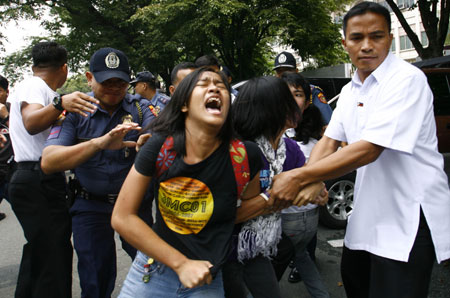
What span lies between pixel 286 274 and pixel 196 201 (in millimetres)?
2345

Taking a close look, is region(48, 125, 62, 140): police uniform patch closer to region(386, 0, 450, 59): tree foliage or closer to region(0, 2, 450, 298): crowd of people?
region(0, 2, 450, 298): crowd of people

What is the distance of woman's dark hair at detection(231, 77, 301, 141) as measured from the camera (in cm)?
197

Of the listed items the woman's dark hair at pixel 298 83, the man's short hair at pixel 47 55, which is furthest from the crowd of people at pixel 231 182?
the woman's dark hair at pixel 298 83

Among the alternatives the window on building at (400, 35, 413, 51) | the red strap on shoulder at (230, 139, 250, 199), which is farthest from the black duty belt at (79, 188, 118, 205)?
the window on building at (400, 35, 413, 51)

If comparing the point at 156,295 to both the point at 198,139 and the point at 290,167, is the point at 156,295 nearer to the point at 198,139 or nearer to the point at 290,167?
the point at 198,139

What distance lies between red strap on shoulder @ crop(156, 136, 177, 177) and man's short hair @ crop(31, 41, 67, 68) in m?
1.68

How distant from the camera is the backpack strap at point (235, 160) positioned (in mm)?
1559

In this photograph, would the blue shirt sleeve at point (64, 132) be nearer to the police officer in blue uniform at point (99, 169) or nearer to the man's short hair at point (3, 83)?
the police officer in blue uniform at point (99, 169)

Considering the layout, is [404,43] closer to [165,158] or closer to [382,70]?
[382,70]

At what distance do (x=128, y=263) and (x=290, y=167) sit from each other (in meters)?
2.55

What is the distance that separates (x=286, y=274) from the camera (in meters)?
3.58

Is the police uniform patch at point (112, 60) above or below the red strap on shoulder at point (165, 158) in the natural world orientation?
above

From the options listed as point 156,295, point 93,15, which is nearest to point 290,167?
point 156,295

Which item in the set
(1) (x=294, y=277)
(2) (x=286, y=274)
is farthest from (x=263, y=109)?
(2) (x=286, y=274)
